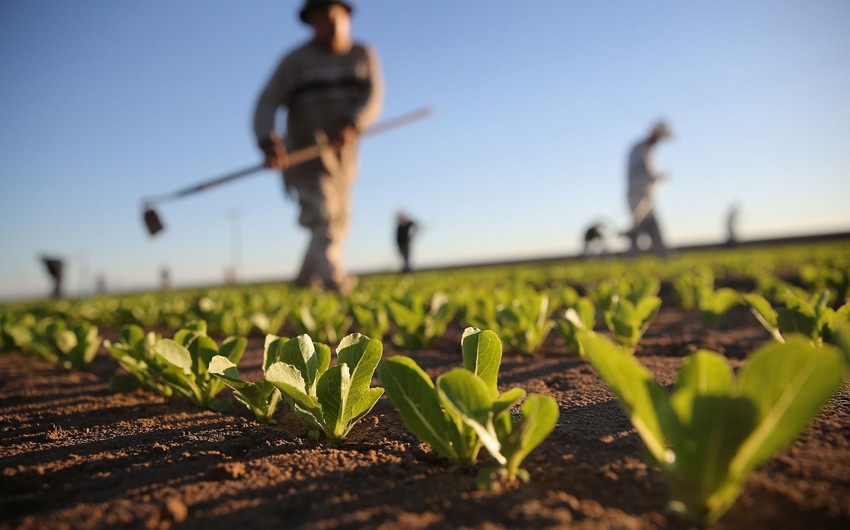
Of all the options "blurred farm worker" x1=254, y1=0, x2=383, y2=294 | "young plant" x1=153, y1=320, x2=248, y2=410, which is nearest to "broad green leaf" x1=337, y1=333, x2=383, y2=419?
"young plant" x1=153, y1=320, x2=248, y2=410

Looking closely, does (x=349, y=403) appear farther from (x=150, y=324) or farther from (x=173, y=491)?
(x=150, y=324)

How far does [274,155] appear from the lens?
5832 mm

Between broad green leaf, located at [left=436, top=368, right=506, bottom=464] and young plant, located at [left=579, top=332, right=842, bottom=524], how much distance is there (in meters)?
0.26

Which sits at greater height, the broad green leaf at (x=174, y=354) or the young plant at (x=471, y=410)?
the broad green leaf at (x=174, y=354)

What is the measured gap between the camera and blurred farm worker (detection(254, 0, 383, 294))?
6531 mm

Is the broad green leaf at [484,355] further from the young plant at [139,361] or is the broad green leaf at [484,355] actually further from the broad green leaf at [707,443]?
the young plant at [139,361]

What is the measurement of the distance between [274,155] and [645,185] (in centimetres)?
1058

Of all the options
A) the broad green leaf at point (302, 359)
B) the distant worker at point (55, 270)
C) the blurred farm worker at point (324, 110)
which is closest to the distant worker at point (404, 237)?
the blurred farm worker at point (324, 110)

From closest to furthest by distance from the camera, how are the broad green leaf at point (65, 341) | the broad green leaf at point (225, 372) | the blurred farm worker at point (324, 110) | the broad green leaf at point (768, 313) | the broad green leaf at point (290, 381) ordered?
the broad green leaf at point (290, 381), the broad green leaf at point (225, 372), the broad green leaf at point (768, 313), the broad green leaf at point (65, 341), the blurred farm worker at point (324, 110)

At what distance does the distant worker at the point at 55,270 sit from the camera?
1298 centimetres

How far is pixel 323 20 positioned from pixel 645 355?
626 cm

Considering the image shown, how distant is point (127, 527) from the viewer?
2.78ft

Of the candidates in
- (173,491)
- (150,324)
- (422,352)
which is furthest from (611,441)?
(150,324)

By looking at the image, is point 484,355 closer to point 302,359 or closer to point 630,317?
point 302,359
